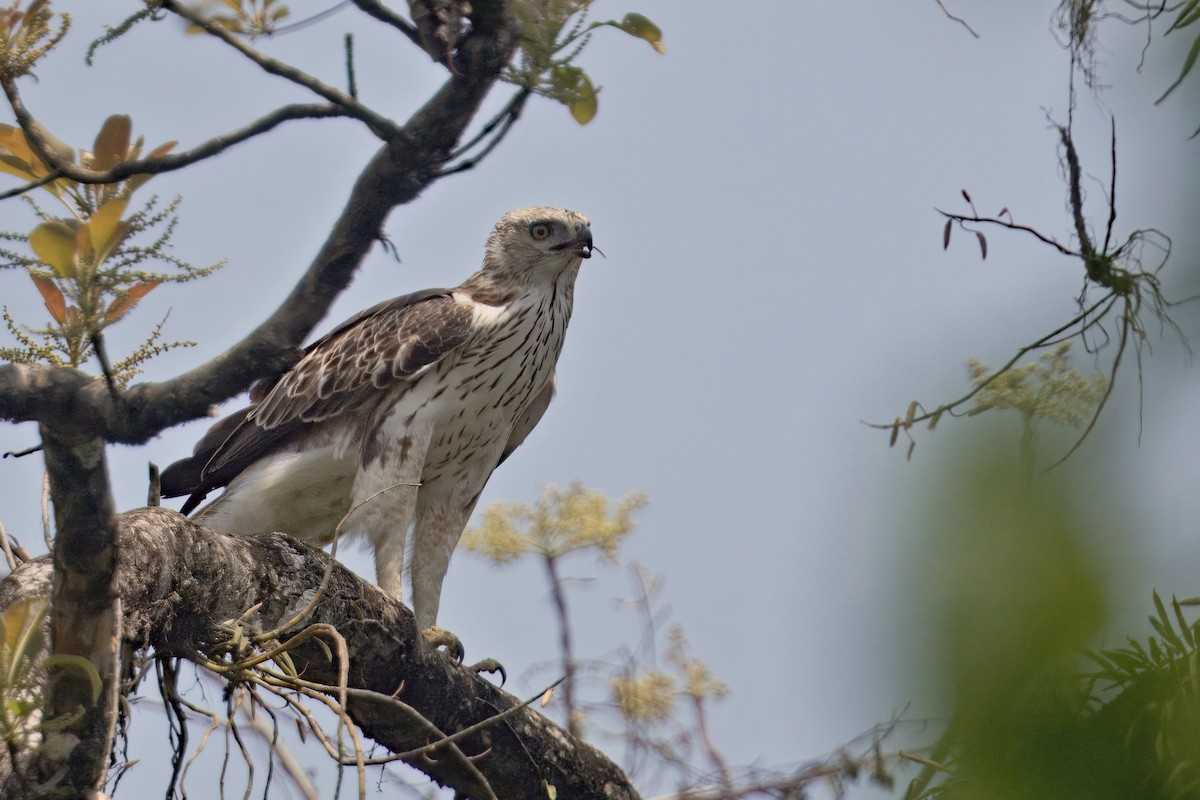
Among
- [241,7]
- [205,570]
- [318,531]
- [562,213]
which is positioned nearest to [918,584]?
[241,7]

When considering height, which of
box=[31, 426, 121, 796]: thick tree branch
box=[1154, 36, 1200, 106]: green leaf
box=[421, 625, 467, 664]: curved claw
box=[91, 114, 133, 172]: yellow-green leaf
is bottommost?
box=[1154, 36, 1200, 106]: green leaf

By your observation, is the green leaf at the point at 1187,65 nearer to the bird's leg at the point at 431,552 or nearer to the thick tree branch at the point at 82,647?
the thick tree branch at the point at 82,647

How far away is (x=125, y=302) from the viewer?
1962 mm

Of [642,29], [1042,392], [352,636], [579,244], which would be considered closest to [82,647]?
[352,636]

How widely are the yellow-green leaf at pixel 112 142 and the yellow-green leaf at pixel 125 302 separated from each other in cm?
20

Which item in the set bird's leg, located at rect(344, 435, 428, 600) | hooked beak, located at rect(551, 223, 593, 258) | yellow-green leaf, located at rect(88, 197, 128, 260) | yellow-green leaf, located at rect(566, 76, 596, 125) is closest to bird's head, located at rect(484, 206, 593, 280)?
hooked beak, located at rect(551, 223, 593, 258)

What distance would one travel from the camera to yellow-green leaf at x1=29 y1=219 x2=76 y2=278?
1810 millimetres

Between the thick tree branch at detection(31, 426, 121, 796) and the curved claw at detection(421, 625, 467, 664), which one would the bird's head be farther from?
the thick tree branch at detection(31, 426, 121, 796)

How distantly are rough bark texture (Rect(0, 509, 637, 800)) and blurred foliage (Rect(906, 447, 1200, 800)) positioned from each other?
2.28 m

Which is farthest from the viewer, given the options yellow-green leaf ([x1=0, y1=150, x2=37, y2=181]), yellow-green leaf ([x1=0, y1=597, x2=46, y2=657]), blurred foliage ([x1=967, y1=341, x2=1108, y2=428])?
yellow-green leaf ([x1=0, y1=150, x2=37, y2=181])

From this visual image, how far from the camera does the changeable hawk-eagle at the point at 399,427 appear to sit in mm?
5164

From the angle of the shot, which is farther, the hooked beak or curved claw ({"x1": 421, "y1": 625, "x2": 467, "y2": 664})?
the hooked beak

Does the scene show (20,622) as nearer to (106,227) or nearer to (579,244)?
(106,227)

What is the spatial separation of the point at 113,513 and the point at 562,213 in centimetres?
370
